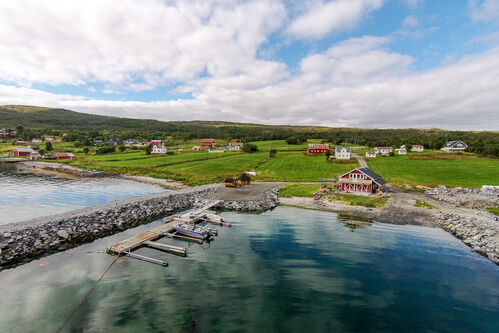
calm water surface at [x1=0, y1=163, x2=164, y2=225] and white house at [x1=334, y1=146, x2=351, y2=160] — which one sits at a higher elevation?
white house at [x1=334, y1=146, x2=351, y2=160]

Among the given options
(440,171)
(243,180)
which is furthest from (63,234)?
(440,171)

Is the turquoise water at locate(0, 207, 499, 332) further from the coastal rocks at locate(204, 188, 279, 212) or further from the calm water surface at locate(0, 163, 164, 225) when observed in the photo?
the calm water surface at locate(0, 163, 164, 225)

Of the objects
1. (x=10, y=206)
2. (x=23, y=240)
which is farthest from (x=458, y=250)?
(x=10, y=206)

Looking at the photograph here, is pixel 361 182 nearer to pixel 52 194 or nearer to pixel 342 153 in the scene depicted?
pixel 342 153

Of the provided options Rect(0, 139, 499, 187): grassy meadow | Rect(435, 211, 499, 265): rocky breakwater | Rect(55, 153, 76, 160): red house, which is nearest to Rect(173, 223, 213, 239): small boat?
Rect(435, 211, 499, 265): rocky breakwater

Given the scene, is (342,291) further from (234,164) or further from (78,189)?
(234,164)

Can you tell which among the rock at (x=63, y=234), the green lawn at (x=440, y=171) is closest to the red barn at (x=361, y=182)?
the green lawn at (x=440, y=171)
